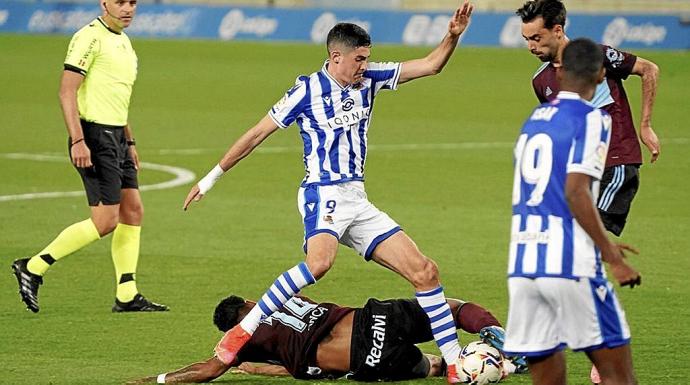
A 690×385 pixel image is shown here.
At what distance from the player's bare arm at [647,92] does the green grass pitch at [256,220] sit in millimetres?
1332

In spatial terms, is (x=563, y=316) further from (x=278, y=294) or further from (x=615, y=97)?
(x=615, y=97)

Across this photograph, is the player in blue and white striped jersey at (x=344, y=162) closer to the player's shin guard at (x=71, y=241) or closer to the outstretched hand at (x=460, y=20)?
the outstretched hand at (x=460, y=20)

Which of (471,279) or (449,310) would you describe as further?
(471,279)

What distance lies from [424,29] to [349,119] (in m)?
30.0

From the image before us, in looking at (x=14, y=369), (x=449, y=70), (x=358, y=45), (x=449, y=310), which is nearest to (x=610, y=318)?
(x=449, y=310)

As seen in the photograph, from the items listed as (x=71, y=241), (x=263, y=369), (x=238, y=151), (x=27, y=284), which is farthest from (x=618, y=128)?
(x=27, y=284)

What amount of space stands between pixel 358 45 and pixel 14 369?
110 inches

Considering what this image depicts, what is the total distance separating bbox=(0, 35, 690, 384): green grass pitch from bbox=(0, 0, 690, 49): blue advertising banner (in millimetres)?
4024

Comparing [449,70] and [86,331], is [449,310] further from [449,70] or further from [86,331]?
[449,70]

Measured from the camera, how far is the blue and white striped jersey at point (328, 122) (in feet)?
28.4

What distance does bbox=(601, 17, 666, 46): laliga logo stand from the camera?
116 feet

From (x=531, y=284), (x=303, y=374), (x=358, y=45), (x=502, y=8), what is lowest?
(x=303, y=374)

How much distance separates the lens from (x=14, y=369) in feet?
28.3

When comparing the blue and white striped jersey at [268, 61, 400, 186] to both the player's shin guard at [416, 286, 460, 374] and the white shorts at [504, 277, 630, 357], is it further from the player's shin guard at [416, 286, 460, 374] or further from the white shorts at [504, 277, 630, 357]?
the white shorts at [504, 277, 630, 357]
